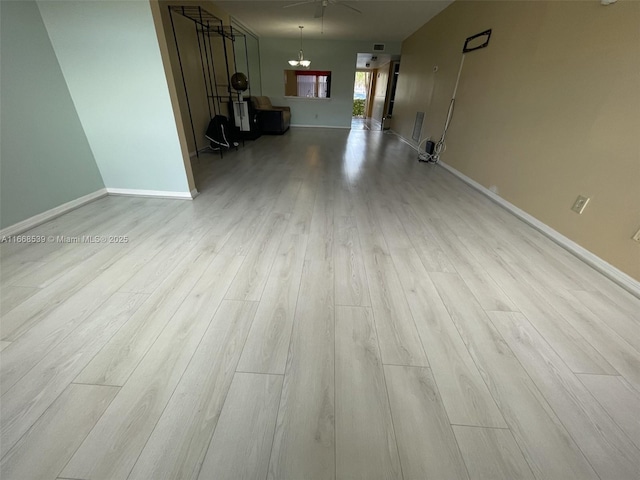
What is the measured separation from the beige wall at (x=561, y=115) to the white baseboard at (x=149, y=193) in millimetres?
3347

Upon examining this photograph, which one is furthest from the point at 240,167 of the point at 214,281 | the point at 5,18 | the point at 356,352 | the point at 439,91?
the point at 439,91

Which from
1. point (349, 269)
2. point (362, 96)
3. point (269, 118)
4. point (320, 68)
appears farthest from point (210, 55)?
point (362, 96)

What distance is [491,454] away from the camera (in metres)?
0.81

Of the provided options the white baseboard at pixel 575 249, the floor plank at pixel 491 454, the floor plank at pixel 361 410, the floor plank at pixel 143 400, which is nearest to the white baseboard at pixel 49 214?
the floor plank at pixel 143 400

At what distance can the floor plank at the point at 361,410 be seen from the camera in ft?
2.56

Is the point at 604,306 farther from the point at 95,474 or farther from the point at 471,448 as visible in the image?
the point at 95,474

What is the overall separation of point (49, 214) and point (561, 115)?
4299 millimetres

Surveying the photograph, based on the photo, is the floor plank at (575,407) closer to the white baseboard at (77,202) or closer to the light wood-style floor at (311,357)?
the light wood-style floor at (311,357)

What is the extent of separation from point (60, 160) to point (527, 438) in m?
3.42

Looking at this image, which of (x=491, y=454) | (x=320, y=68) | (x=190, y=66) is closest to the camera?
(x=491, y=454)

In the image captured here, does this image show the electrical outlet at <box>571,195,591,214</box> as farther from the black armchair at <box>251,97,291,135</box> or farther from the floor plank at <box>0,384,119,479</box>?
the black armchair at <box>251,97,291,135</box>

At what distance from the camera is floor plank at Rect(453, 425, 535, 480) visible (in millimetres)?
770

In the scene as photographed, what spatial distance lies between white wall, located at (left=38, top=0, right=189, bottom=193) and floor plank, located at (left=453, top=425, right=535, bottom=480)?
9.24 feet

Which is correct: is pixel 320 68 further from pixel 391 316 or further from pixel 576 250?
pixel 391 316
